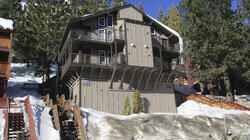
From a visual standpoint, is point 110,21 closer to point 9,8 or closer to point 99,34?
point 99,34

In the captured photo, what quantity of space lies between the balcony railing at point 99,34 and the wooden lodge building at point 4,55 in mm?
7483

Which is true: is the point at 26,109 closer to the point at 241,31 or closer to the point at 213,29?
the point at 213,29

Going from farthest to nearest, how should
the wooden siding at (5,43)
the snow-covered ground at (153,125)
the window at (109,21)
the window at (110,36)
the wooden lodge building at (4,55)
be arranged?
the window at (109,21)
the window at (110,36)
the wooden siding at (5,43)
the wooden lodge building at (4,55)
the snow-covered ground at (153,125)

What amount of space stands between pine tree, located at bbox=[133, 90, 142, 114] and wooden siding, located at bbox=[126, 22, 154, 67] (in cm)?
328

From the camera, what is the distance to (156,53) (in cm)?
3158

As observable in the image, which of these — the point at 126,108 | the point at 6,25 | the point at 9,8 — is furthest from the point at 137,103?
the point at 9,8

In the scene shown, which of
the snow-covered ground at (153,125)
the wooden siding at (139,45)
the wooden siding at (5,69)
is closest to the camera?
the snow-covered ground at (153,125)

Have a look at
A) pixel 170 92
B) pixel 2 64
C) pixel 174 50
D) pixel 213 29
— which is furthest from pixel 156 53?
pixel 2 64

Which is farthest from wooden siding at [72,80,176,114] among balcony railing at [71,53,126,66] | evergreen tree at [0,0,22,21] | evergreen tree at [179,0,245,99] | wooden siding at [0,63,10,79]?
evergreen tree at [0,0,22,21]

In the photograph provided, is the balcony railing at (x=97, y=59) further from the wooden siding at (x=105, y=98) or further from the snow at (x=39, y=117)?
the snow at (x=39, y=117)

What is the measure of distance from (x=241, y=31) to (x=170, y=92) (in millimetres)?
12735

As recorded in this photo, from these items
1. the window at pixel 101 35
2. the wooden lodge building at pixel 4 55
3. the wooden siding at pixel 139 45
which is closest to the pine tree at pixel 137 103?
the wooden siding at pixel 139 45

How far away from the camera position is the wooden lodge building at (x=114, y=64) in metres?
25.3

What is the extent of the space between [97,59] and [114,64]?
1996 millimetres
